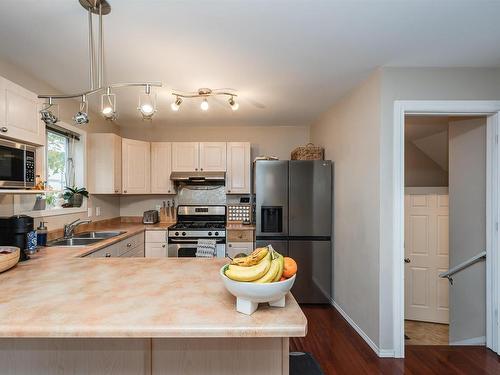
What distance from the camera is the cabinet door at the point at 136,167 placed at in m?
3.85

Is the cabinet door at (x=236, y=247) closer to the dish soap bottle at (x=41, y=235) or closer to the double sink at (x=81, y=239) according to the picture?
the double sink at (x=81, y=239)

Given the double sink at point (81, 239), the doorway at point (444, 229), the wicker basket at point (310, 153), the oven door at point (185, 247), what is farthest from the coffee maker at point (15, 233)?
the doorway at point (444, 229)

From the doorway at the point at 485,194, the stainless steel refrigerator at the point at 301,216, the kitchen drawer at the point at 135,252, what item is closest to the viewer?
the doorway at the point at 485,194

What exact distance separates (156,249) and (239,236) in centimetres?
116

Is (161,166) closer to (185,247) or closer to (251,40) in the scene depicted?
(185,247)

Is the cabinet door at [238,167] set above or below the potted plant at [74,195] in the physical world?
above

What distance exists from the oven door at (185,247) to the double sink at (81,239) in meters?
0.72

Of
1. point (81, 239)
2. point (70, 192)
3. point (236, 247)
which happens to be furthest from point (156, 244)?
point (70, 192)

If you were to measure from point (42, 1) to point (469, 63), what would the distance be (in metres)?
3.13

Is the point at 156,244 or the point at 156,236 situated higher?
the point at 156,236

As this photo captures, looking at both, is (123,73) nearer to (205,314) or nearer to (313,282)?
(205,314)

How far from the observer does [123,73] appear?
8.00 ft

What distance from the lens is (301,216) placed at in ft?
11.2

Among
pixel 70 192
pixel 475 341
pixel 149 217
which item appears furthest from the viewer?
pixel 149 217
